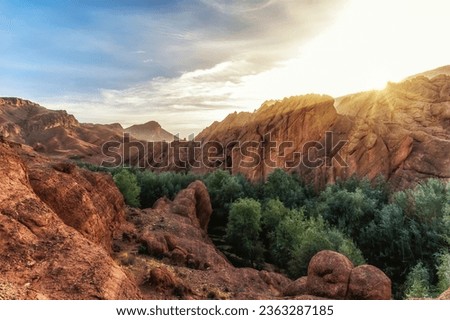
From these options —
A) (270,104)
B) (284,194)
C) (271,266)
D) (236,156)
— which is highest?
(270,104)

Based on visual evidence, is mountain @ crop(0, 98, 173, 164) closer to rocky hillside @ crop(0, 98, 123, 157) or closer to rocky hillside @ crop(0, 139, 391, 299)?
rocky hillside @ crop(0, 98, 123, 157)

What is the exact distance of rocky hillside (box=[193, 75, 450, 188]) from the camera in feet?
137

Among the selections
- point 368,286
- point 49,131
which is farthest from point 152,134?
point 368,286

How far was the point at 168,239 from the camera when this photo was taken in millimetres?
21797

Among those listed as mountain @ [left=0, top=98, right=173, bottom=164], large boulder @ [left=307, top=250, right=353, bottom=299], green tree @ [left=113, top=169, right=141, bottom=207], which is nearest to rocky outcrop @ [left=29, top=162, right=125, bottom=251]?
large boulder @ [left=307, top=250, right=353, bottom=299]

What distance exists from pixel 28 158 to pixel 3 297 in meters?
11.9

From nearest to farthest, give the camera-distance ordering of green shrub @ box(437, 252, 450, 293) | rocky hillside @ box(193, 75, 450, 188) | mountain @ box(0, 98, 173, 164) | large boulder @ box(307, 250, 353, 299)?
large boulder @ box(307, 250, 353, 299) < green shrub @ box(437, 252, 450, 293) < rocky hillside @ box(193, 75, 450, 188) < mountain @ box(0, 98, 173, 164)

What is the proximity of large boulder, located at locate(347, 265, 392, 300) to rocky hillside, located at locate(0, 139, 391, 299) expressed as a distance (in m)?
0.04

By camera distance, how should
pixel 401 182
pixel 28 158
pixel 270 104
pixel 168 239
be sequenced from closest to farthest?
pixel 28 158, pixel 168 239, pixel 401 182, pixel 270 104

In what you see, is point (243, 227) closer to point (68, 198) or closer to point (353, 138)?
point (68, 198)

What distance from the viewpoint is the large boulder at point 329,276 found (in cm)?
1497

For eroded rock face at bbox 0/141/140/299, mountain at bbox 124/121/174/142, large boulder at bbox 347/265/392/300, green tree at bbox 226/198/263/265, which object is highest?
mountain at bbox 124/121/174/142
